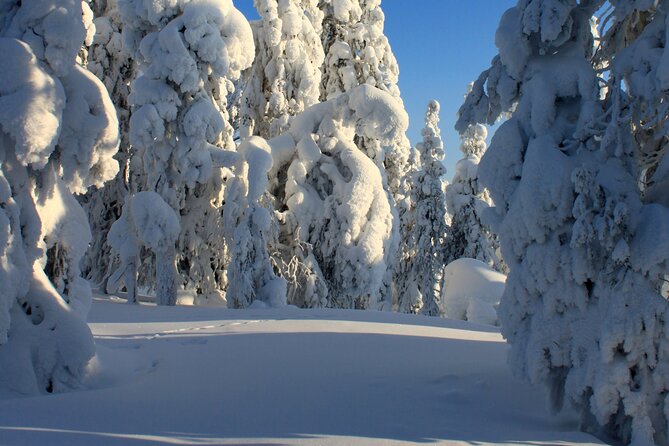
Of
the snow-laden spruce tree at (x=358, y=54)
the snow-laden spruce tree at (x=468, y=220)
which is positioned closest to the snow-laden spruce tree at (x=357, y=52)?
the snow-laden spruce tree at (x=358, y=54)

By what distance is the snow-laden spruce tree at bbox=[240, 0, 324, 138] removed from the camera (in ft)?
71.9

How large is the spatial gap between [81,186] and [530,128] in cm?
486

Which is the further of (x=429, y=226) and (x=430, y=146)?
(x=430, y=146)

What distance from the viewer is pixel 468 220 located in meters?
29.1

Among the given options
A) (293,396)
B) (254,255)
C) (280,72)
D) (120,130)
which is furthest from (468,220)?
(293,396)

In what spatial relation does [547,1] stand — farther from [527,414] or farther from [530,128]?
[527,414]

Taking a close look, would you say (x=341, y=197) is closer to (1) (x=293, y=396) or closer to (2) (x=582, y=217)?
(1) (x=293, y=396)

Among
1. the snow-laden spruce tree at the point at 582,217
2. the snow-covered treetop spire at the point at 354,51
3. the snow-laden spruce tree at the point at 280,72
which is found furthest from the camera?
the snow-covered treetop spire at the point at 354,51

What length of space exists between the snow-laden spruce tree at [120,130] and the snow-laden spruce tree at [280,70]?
13.1 ft

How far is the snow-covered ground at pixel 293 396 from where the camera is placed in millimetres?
5203

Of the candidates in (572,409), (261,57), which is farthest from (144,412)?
(261,57)

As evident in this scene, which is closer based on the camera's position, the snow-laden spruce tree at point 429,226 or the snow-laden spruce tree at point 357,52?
the snow-laden spruce tree at point 357,52

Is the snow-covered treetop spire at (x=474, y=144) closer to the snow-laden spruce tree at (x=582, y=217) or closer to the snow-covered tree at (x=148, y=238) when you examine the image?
the snow-covered tree at (x=148, y=238)

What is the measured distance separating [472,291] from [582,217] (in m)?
14.4
